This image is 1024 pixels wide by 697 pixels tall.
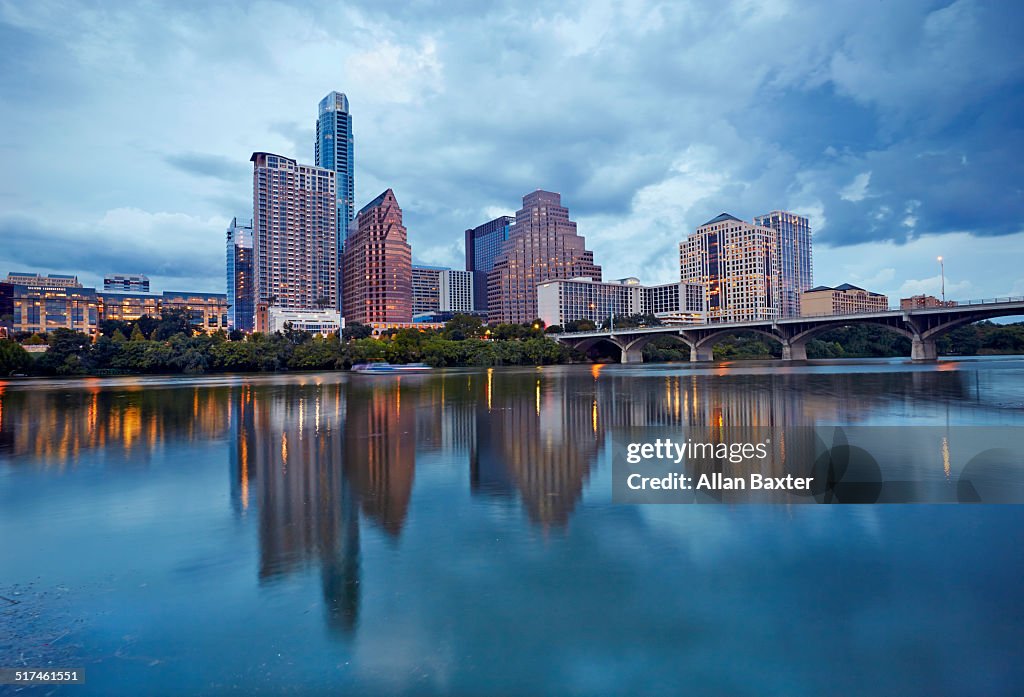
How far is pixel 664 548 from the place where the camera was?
8094 mm

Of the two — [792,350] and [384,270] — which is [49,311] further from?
[792,350]

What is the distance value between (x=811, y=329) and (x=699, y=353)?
25.1 metres

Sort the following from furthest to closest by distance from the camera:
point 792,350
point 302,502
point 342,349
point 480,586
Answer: point 792,350 → point 342,349 → point 302,502 → point 480,586

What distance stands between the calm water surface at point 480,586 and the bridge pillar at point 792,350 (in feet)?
319

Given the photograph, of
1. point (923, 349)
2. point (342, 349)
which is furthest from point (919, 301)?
point (342, 349)

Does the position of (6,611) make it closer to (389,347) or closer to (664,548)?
(664,548)

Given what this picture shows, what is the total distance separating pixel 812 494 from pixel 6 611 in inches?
491

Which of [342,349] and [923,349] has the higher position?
[342,349]

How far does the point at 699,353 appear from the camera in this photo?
116 metres

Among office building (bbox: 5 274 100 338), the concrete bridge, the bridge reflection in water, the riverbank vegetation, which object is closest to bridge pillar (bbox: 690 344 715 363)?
the concrete bridge

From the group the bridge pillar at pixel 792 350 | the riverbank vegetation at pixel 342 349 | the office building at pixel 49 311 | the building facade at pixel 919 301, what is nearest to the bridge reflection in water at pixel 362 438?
the riverbank vegetation at pixel 342 349

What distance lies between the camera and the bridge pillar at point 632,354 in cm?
12175

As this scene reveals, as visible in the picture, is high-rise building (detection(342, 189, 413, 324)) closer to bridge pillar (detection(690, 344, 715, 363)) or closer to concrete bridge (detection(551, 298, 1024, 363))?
concrete bridge (detection(551, 298, 1024, 363))

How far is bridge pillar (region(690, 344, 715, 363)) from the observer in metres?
115
